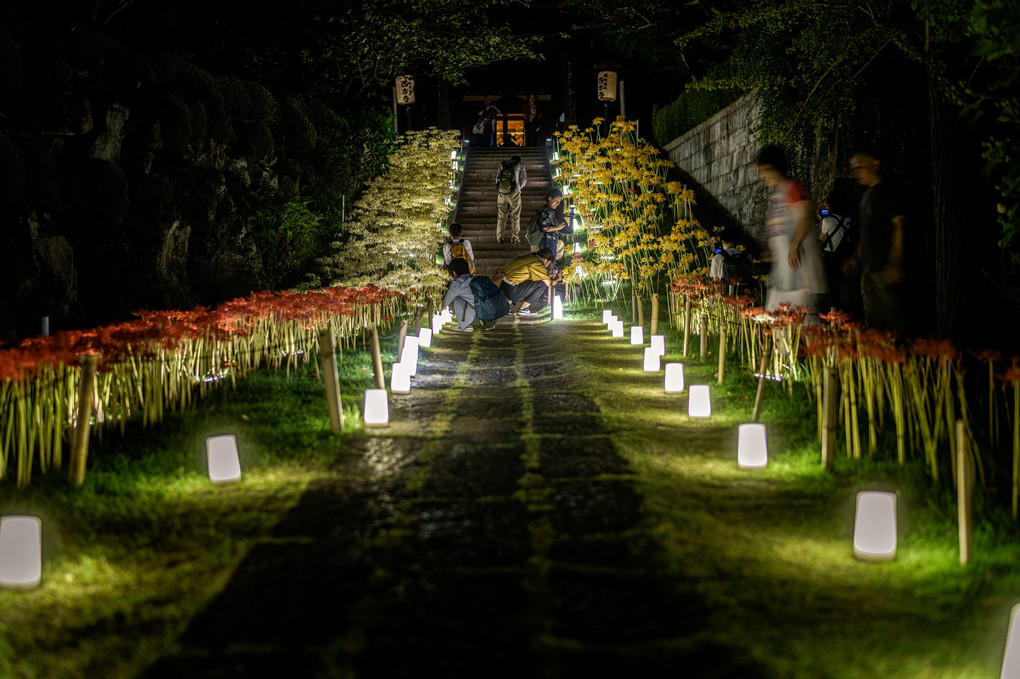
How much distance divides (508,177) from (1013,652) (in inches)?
551

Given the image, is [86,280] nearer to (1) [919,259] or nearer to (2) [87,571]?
(2) [87,571]

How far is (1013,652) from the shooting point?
2.25 meters

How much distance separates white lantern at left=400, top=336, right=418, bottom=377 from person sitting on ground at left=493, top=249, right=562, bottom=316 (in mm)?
4257

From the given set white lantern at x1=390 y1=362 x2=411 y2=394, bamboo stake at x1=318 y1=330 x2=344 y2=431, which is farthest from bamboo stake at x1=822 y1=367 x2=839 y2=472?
white lantern at x1=390 y1=362 x2=411 y2=394

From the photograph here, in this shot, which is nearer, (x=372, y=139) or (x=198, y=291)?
(x=198, y=291)

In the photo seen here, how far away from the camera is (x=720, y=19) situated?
28.9ft

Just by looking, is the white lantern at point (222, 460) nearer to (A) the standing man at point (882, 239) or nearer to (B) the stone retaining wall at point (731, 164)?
(A) the standing man at point (882, 239)

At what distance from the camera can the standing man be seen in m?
6.09

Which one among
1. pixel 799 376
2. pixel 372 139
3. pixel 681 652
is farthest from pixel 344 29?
pixel 681 652

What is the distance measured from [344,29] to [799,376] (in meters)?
13.2

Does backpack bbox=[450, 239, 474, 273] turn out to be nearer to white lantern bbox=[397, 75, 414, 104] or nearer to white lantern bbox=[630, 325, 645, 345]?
white lantern bbox=[630, 325, 645, 345]

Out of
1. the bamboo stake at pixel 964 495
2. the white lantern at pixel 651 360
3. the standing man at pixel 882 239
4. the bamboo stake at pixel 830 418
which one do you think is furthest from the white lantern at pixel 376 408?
the standing man at pixel 882 239

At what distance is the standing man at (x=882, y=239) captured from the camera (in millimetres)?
6086

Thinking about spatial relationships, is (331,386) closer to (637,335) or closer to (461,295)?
(637,335)
